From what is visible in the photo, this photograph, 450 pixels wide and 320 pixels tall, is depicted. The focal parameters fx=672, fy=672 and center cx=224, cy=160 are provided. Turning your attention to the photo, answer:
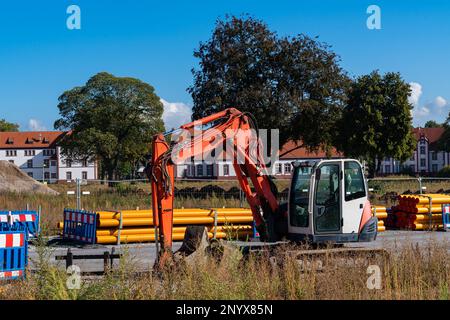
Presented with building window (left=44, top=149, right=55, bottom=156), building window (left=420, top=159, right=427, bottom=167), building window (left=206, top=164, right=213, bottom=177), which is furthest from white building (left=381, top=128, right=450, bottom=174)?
building window (left=44, top=149, right=55, bottom=156)

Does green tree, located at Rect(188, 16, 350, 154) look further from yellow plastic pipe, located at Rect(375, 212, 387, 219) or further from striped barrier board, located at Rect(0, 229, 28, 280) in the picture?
striped barrier board, located at Rect(0, 229, 28, 280)

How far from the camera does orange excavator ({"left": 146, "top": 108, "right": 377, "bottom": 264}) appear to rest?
41.0 feet

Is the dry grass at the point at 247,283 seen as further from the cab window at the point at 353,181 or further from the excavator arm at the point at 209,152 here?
the cab window at the point at 353,181

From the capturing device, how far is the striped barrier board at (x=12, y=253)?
39.5 feet

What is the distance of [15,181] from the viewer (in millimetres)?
39688

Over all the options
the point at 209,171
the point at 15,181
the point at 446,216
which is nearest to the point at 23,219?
the point at 446,216

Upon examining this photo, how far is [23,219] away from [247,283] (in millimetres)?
13366

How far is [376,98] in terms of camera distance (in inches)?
2525

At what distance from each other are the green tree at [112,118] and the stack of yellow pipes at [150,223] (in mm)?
47348

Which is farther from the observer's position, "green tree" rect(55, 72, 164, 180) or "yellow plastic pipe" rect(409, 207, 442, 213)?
"green tree" rect(55, 72, 164, 180)

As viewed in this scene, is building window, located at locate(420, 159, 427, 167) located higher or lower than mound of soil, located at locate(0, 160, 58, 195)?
higher

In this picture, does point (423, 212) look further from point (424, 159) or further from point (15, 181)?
point (424, 159)

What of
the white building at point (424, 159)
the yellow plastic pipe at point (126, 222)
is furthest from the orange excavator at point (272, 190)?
the white building at point (424, 159)

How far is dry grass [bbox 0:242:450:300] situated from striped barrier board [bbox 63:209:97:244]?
1005 cm
